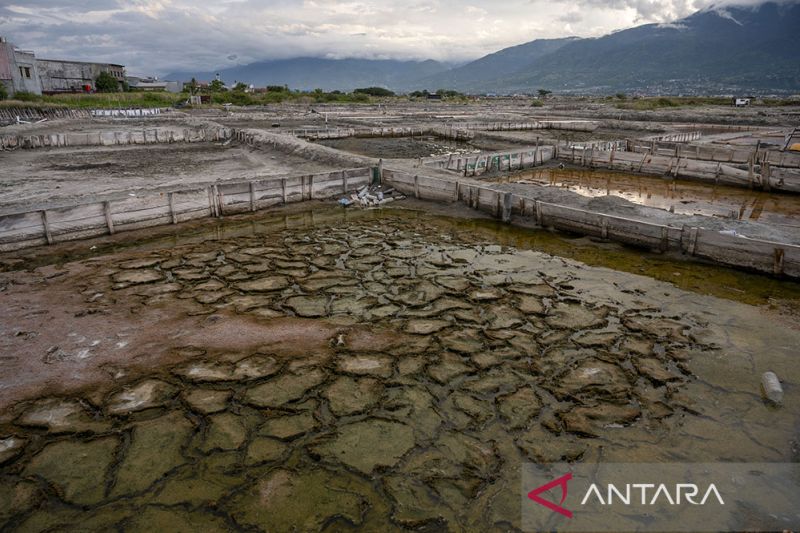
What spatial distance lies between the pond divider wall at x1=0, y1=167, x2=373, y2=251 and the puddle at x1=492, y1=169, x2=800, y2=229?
9660 mm

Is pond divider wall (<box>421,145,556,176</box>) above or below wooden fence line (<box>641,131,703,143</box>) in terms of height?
below

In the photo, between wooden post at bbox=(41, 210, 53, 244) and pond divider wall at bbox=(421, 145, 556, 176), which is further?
pond divider wall at bbox=(421, 145, 556, 176)

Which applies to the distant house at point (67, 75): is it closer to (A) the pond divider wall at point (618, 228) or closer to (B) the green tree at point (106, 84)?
(B) the green tree at point (106, 84)

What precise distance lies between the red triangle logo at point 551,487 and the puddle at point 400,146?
23315 millimetres

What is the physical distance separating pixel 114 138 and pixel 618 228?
1286 inches

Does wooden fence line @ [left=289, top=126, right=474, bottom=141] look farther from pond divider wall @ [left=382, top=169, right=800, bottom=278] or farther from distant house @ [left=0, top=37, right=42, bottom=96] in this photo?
distant house @ [left=0, top=37, right=42, bottom=96]

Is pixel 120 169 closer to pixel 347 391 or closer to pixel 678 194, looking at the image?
pixel 347 391

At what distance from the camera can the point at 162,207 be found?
574 inches

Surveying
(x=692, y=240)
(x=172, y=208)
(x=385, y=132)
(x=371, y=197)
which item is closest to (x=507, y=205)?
(x=692, y=240)

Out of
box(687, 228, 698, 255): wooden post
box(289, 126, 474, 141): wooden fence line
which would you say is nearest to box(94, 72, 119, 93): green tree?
box(289, 126, 474, 141): wooden fence line

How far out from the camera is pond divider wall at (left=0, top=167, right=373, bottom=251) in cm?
1235

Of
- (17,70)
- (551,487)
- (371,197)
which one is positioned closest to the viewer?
(551,487)

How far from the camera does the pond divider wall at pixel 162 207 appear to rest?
12.4m

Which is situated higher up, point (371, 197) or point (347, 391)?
point (371, 197)
